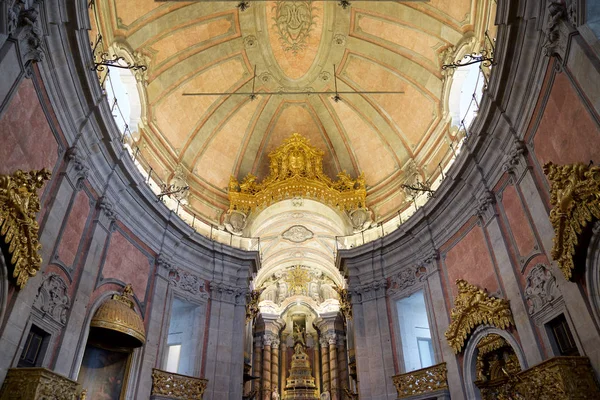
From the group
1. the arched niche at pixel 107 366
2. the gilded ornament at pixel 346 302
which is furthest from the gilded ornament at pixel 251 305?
the arched niche at pixel 107 366

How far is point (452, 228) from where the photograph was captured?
13.1 metres

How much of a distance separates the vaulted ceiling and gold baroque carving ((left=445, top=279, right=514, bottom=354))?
16.2 ft

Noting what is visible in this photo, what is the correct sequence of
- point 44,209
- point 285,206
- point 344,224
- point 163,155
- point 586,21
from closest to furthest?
point 586,21 → point 44,209 → point 163,155 → point 344,224 → point 285,206

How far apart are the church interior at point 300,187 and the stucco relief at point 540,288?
48 millimetres

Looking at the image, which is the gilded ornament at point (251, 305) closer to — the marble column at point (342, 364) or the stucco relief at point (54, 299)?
the stucco relief at point (54, 299)

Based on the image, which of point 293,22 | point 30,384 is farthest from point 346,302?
point 30,384

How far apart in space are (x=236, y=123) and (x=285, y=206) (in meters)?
4.18

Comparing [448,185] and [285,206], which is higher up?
[285,206]

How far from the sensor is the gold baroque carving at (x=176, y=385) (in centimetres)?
1209

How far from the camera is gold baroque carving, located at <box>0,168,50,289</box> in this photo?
6941mm

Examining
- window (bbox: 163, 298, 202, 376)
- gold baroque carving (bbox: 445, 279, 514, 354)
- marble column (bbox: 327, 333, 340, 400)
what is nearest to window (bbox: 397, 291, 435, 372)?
gold baroque carving (bbox: 445, 279, 514, 354)

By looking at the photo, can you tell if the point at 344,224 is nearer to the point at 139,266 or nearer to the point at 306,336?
the point at 139,266

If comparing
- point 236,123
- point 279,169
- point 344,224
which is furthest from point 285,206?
point 236,123

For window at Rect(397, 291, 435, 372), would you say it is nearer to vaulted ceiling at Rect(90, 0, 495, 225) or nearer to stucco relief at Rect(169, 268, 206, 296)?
vaulted ceiling at Rect(90, 0, 495, 225)
